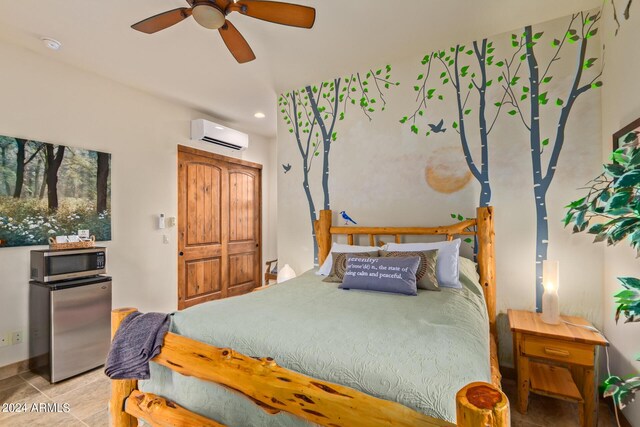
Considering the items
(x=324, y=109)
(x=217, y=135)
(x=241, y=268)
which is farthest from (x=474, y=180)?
(x=241, y=268)

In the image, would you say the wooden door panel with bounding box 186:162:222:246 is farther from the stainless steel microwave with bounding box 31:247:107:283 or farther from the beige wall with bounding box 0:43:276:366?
the stainless steel microwave with bounding box 31:247:107:283

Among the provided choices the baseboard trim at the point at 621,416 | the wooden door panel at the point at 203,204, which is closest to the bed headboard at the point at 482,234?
the baseboard trim at the point at 621,416

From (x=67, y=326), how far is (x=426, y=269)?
9.01ft

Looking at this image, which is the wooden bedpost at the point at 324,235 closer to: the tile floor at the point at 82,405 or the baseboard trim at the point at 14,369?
the tile floor at the point at 82,405

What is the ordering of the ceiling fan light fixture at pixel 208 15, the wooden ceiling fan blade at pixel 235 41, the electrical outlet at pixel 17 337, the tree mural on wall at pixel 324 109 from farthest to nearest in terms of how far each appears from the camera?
the tree mural on wall at pixel 324 109 → the electrical outlet at pixel 17 337 → the wooden ceiling fan blade at pixel 235 41 → the ceiling fan light fixture at pixel 208 15

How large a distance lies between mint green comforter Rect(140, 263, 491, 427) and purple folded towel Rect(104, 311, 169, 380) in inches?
3.4

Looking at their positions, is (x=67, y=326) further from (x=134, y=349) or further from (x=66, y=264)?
(x=134, y=349)

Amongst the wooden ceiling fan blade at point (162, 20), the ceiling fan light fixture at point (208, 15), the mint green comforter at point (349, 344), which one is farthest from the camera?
the wooden ceiling fan blade at point (162, 20)

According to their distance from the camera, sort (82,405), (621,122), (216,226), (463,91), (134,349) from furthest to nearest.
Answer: (216,226) → (463,91) → (82,405) → (621,122) → (134,349)

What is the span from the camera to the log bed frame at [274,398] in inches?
30.4

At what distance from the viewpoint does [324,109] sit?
130 inches

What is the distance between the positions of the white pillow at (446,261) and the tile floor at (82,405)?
0.88m

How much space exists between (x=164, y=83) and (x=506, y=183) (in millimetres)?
3290

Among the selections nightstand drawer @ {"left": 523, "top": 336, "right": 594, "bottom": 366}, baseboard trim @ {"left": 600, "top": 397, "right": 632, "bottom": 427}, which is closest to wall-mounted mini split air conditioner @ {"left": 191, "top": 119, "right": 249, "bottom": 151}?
nightstand drawer @ {"left": 523, "top": 336, "right": 594, "bottom": 366}
